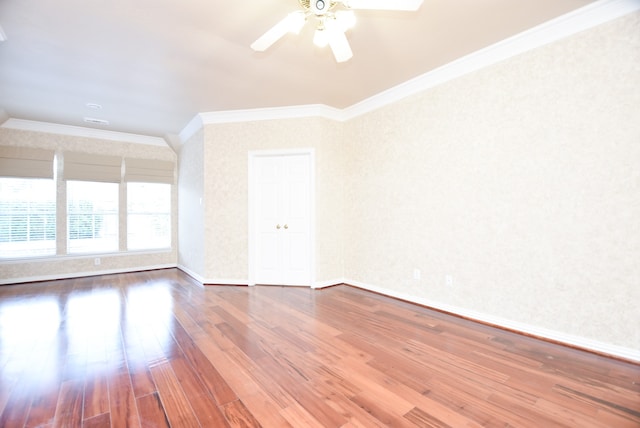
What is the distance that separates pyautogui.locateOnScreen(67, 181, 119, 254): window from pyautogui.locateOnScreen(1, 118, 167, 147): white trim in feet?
2.97

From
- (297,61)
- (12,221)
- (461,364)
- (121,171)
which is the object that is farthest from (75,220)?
(461,364)

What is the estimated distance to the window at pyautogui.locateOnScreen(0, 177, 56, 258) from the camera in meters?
4.68

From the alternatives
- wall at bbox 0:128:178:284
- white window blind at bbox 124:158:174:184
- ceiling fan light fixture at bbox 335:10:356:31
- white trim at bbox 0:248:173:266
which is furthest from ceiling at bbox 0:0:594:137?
white trim at bbox 0:248:173:266

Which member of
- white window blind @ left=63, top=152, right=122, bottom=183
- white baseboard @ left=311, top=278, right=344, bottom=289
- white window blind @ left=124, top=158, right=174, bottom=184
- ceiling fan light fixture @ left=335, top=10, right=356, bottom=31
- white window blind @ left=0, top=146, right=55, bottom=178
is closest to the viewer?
ceiling fan light fixture @ left=335, top=10, right=356, bottom=31

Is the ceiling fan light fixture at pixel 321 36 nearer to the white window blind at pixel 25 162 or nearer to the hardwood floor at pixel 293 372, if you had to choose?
the hardwood floor at pixel 293 372

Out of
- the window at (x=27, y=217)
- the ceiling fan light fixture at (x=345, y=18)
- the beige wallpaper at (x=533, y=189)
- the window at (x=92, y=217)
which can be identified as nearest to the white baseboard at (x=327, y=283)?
the beige wallpaper at (x=533, y=189)

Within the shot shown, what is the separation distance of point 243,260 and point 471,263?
10.6 feet

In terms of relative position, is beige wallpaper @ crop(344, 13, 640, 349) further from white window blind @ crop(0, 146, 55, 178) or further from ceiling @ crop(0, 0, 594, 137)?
white window blind @ crop(0, 146, 55, 178)

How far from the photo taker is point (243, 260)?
4.52 meters

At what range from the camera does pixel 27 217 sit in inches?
190

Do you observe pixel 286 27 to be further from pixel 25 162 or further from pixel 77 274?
pixel 77 274

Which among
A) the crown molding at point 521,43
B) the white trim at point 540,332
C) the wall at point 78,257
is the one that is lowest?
the white trim at point 540,332

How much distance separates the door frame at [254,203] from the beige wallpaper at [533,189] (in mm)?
1213

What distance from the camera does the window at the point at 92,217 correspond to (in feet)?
17.1
